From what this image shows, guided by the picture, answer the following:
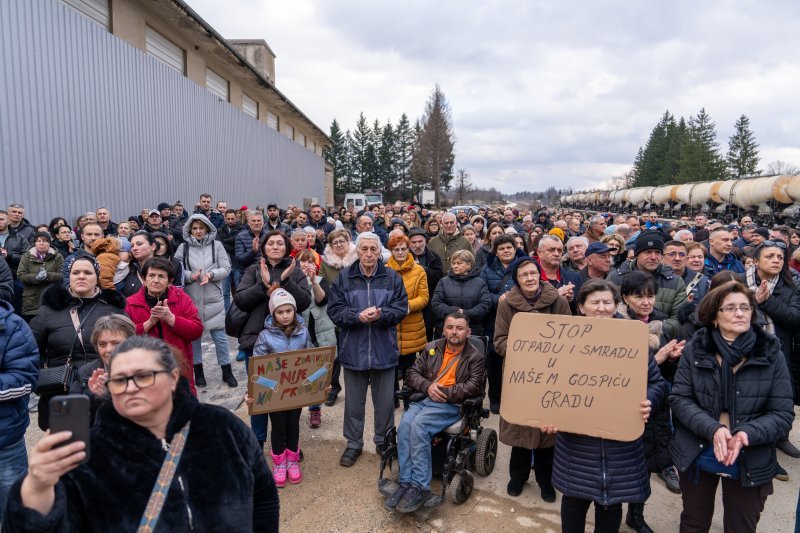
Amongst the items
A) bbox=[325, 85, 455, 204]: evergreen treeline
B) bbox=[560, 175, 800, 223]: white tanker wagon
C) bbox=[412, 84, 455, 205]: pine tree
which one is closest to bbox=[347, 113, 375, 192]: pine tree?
bbox=[325, 85, 455, 204]: evergreen treeline

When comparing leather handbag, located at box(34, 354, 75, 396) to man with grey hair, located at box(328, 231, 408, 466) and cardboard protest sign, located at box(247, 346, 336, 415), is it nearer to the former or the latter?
cardboard protest sign, located at box(247, 346, 336, 415)

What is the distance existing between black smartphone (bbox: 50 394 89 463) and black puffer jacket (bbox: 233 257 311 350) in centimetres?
301

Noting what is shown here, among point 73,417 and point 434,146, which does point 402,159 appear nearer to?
point 434,146

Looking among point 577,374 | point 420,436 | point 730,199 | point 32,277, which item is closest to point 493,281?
point 420,436

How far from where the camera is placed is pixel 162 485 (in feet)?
5.61

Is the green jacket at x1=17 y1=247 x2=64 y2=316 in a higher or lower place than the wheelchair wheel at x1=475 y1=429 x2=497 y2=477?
higher

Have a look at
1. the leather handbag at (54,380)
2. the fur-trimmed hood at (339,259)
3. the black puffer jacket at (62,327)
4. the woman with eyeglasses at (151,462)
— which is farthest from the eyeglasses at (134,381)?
the fur-trimmed hood at (339,259)

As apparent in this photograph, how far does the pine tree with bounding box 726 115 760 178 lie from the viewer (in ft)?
182

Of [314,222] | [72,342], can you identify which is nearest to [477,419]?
[72,342]

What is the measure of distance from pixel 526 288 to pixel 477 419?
1207 millimetres

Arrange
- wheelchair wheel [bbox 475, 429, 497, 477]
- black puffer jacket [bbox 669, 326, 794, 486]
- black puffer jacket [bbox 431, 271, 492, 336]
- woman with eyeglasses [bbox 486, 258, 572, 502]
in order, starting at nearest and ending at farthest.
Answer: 1. black puffer jacket [bbox 669, 326, 794, 486]
2. woman with eyeglasses [bbox 486, 258, 572, 502]
3. wheelchair wheel [bbox 475, 429, 497, 477]
4. black puffer jacket [bbox 431, 271, 492, 336]

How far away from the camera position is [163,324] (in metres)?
4.24

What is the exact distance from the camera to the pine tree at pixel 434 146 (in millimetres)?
58281

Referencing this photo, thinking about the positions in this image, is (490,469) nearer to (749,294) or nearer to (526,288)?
(526,288)
